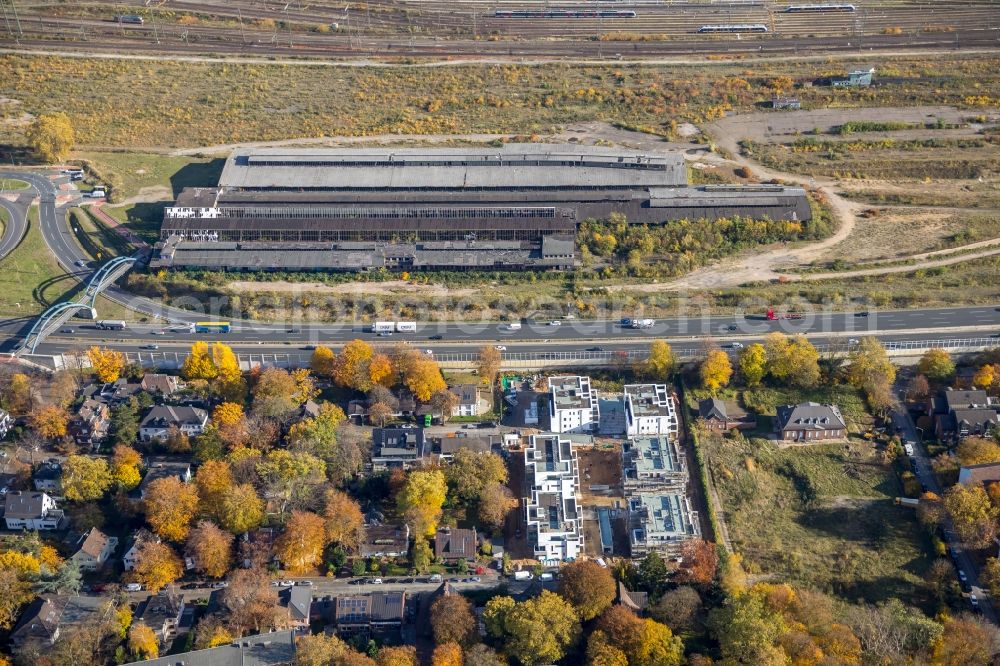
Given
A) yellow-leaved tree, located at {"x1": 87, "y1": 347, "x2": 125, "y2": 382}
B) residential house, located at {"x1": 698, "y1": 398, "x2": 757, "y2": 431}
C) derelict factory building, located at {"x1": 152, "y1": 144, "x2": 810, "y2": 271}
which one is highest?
derelict factory building, located at {"x1": 152, "y1": 144, "x2": 810, "y2": 271}

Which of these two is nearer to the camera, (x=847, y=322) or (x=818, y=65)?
(x=847, y=322)

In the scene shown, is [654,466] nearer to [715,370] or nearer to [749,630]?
[715,370]

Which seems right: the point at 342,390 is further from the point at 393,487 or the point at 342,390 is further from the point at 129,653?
the point at 129,653

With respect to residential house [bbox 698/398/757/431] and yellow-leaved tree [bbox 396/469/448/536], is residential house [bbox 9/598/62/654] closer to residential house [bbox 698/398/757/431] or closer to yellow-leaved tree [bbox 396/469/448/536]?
yellow-leaved tree [bbox 396/469/448/536]

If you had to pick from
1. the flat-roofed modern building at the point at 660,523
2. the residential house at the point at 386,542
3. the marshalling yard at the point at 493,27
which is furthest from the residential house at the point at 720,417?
the marshalling yard at the point at 493,27

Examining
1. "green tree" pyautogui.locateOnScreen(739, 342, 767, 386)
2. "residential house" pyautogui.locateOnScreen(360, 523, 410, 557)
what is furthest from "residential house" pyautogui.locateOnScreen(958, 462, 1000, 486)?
"residential house" pyautogui.locateOnScreen(360, 523, 410, 557)

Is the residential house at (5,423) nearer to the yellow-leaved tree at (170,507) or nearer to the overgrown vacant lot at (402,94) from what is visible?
the yellow-leaved tree at (170,507)

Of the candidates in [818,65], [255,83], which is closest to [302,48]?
[255,83]
